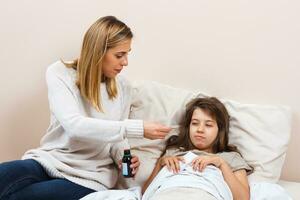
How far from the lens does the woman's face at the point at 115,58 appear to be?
5.58 feet

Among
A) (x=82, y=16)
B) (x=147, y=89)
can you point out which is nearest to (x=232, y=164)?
(x=147, y=89)

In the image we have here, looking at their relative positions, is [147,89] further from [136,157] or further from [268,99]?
[268,99]

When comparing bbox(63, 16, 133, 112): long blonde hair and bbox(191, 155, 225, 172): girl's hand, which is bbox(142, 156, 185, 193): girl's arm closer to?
bbox(191, 155, 225, 172): girl's hand

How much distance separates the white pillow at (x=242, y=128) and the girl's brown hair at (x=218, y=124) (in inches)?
1.6

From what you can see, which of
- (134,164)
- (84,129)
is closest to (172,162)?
(134,164)

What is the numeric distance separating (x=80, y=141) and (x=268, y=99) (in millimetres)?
816

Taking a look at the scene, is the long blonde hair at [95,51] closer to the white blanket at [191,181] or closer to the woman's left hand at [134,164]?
the woman's left hand at [134,164]

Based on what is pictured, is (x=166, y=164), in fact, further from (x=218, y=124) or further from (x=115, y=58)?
(x=115, y=58)

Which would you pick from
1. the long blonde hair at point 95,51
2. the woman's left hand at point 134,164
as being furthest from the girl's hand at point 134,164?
the long blonde hair at point 95,51

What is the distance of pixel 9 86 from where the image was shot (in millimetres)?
2281

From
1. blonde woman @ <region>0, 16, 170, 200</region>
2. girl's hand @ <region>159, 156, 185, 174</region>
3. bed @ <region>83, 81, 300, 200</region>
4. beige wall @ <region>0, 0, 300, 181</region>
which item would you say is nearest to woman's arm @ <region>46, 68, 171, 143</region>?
blonde woman @ <region>0, 16, 170, 200</region>

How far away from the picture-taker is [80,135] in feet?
5.38

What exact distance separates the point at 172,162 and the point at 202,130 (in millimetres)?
186

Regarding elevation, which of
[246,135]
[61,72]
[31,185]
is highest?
[61,72]
